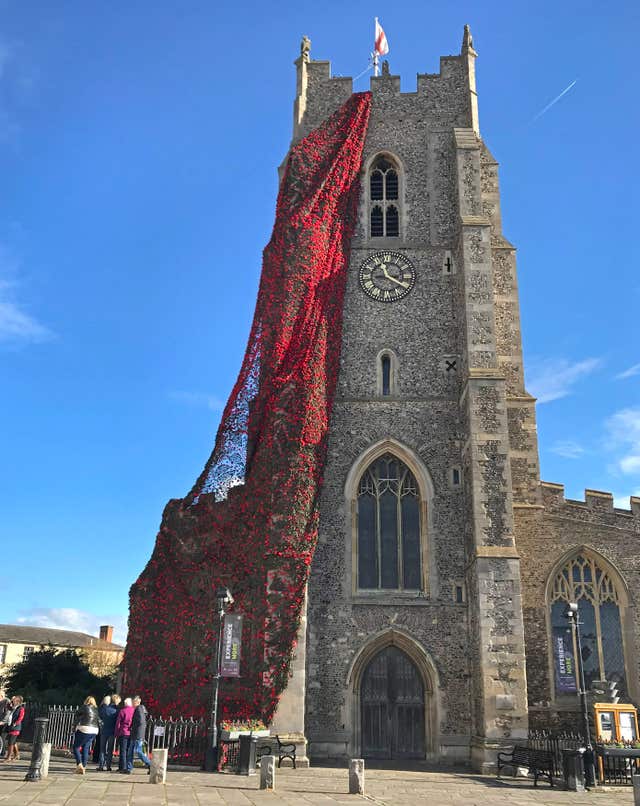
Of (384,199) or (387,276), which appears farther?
(384,199)

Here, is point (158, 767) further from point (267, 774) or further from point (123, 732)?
point (267, 774)

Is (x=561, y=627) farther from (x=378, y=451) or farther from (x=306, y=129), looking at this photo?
(x=306, y=129)


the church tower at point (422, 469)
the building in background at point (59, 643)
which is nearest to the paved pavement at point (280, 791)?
the church tower at point (422, 469)

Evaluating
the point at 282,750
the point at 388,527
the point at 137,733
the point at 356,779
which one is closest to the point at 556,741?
the point at 282,750

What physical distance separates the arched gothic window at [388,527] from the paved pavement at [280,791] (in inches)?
215

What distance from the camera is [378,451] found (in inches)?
857

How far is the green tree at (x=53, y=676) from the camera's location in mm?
26903

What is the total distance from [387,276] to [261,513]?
887 centimetres

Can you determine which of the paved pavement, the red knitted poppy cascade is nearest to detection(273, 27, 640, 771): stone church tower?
the red knitted poppy cascade

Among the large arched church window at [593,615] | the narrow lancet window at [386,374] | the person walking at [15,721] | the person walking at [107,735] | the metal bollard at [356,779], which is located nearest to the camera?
the metal bollard at [356,779]

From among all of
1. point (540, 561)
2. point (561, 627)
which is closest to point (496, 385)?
point (540, 561)

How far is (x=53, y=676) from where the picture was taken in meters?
28.3

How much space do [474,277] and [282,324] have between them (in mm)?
5785

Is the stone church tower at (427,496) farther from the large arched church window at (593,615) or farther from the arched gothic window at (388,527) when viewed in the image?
the large arched church window at (593,615)
